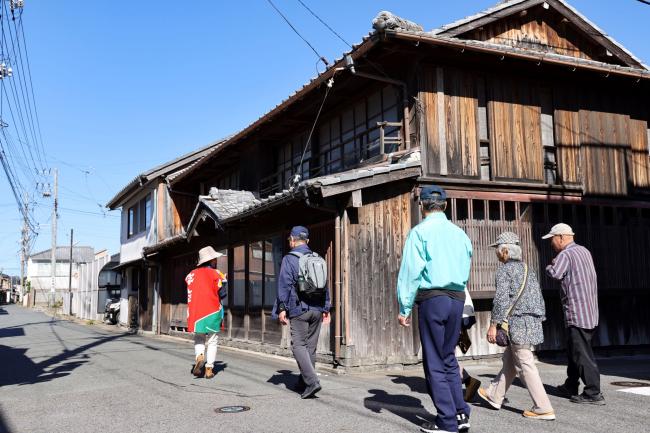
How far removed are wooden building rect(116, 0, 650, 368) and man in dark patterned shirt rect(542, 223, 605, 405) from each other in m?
3.54

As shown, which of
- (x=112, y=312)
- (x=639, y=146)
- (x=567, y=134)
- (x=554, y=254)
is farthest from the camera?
(x=112, y=312)

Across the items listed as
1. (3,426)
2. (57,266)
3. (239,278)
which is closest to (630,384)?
(3,426)

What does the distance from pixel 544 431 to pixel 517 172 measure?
663cm

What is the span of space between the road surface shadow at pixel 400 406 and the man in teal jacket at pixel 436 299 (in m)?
0.64

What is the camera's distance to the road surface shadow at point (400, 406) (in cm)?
530

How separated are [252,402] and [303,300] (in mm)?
1205

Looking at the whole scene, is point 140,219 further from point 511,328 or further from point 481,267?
point 511,328

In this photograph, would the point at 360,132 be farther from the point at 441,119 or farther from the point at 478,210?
the point at 478,210

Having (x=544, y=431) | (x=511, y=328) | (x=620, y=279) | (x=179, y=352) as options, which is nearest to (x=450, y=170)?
(x=620, y=279)

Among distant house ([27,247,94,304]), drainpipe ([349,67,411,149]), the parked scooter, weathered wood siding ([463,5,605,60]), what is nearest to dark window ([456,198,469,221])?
drainpipe ([349,67,411,149])

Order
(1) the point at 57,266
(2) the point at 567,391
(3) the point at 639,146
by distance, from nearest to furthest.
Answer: (2) the point at 567,391
(3) the point at 639,146
(1) the point at 57,266

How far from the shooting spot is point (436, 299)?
15.1 ft

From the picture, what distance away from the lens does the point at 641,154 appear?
12.1 meters

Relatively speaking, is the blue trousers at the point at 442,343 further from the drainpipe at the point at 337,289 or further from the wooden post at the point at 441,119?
the wooden post at the point at 441,119
